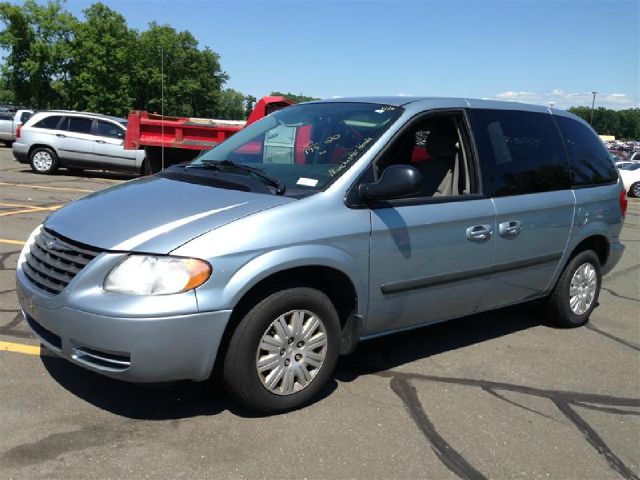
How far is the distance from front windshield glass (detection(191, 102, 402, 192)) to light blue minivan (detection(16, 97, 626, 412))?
1cm

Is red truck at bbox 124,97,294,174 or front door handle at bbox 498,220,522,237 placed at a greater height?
red truck at bbox 124,97,294,174

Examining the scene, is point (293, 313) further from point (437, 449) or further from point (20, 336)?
point (20, 336)

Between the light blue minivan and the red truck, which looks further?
the red truck

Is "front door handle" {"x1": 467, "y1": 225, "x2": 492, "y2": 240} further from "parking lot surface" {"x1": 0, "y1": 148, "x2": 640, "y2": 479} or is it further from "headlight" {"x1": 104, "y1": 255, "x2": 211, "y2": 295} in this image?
"headlight" {"x1": 104, "y1": 255, "x2": 211, "y2": 295}

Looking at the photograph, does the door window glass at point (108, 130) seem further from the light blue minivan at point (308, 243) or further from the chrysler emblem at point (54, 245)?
the chrysler emblem at point (54, 245)

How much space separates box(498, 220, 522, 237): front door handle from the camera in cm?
419

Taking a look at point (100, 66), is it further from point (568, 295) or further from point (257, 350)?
point (257, 350)

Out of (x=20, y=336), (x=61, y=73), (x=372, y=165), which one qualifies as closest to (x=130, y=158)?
(x=20, y=336)

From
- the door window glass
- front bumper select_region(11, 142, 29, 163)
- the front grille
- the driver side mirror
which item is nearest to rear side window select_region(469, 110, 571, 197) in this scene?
the driver side mirror

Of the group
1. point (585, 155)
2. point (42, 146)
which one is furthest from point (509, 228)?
point (42, 146)

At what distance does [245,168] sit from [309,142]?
0.49 m

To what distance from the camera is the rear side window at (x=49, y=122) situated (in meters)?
14.9

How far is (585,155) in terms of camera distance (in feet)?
16.8

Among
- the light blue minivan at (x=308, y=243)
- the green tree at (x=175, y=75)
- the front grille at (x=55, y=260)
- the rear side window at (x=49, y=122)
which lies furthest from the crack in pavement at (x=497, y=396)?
the green tree at (x=175, y=75)
